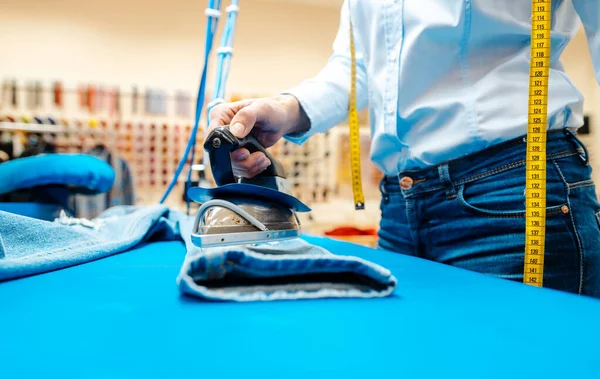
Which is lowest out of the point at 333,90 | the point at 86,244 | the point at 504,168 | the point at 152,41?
the point at 86,244

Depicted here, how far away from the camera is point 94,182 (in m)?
1.08

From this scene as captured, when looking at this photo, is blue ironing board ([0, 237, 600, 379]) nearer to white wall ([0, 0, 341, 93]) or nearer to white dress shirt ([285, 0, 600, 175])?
white dress shirt ([285, 0, 600, 175])

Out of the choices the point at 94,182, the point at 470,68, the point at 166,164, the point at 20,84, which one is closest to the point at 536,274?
the point at 470,68

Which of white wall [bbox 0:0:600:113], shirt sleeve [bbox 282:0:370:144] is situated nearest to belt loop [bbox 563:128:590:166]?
shirt sleeve [bbox 282:0:370:144]

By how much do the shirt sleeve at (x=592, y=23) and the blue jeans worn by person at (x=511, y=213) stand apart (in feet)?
0.42

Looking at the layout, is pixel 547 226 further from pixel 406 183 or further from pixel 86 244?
pixel 86 244

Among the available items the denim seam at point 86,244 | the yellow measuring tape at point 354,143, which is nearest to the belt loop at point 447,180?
the yellow measuring tape at point 354,143

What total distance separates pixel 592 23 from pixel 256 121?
0.47 m

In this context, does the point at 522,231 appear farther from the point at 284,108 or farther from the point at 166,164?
the point at 166,164

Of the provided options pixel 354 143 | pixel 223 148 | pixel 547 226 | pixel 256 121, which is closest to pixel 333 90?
pixel 354 143

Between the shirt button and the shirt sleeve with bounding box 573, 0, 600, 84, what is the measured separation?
29 centimetres

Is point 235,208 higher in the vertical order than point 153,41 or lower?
lower

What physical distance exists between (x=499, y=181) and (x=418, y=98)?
0.19m

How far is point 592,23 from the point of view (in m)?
0.52
